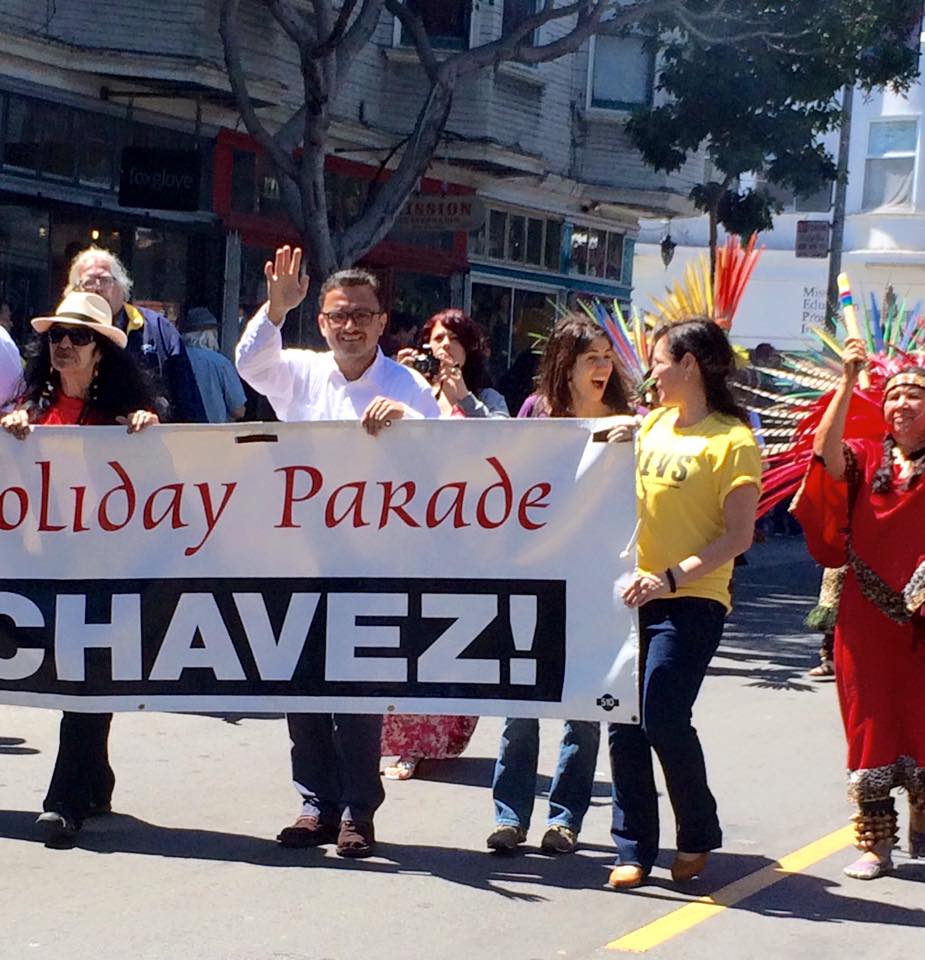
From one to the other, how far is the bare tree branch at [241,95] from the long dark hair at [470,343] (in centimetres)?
690

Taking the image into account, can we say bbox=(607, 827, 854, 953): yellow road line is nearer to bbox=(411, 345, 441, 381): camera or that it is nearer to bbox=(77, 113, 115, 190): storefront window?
bbox=(411, 345, 441, 381): camera

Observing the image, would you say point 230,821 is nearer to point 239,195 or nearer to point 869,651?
point 869,651

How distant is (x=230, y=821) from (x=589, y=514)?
1.84 meters

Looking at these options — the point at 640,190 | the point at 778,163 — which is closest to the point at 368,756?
the point at 778,163

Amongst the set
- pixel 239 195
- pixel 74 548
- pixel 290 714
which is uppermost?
pixel 239 195

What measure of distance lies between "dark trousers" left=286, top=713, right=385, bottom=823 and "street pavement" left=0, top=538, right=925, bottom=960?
0.17m

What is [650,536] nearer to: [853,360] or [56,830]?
[853,360]

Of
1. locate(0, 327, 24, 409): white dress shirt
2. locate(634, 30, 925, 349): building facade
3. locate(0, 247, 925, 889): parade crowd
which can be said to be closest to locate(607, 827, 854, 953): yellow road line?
locate(0, 247, 925, 889): parade crowd

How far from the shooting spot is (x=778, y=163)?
782 inches

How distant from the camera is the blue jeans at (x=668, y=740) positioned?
6.02 metres

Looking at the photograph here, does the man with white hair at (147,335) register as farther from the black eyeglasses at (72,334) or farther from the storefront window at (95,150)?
the storefront window at (95,150)

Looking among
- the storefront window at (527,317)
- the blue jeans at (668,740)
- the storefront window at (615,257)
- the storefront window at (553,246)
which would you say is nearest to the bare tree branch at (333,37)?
the blue jeans at (668,740)

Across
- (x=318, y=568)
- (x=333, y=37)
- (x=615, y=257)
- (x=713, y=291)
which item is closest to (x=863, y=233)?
(x=615, y=257)

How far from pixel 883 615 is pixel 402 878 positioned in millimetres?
1822
